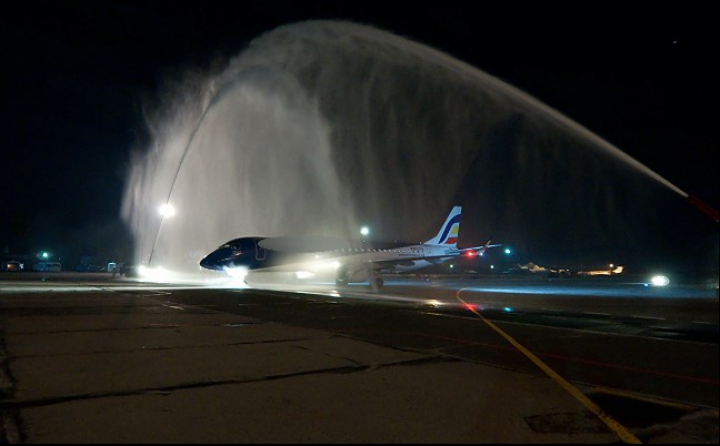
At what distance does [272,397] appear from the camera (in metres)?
8.50

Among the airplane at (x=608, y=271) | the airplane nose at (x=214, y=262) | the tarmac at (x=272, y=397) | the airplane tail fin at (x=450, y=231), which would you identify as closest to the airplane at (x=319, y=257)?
the airplane nose at (x=214, y=262)

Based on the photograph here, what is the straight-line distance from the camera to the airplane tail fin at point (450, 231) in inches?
2239

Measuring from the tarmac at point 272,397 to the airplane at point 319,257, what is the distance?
26.6 meters

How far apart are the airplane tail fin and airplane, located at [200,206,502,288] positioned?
4810 millimetres

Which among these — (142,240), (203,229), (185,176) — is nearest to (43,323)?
(185,176)

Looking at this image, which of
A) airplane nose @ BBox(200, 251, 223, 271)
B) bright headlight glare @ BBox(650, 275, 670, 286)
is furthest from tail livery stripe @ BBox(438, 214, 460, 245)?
airplane nose @ BBox(200, 251, 223, 271)

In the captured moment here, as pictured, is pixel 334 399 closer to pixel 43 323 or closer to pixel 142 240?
pixel 43 323

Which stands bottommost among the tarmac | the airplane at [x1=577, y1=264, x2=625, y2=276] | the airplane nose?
the tarmac

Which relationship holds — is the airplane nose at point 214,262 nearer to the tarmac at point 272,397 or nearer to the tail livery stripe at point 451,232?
the tail livery stripe at point 451,232

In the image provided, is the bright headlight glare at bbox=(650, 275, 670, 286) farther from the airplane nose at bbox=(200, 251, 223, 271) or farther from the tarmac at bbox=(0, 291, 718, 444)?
the tarmac at bbox=(0, 291, 718, 444)

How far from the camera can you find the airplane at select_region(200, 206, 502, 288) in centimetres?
4116

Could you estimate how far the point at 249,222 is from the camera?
65.7 meters

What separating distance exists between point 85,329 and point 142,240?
7745cm

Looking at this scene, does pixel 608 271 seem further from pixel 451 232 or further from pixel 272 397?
pixel 272 397
